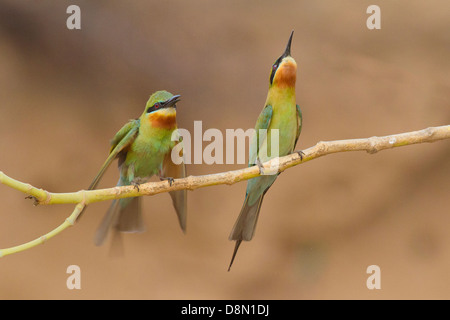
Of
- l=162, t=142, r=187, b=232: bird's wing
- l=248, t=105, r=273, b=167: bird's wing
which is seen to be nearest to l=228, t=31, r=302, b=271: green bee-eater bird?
l=248, t=105, r=273, b=167: bird's wing

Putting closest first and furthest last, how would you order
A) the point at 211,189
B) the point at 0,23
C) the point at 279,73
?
1. the point at 279,73
2. the point at 0,23
3. the point at 211,189

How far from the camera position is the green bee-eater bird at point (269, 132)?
5.60ft

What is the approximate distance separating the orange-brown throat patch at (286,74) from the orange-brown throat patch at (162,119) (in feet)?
1.26

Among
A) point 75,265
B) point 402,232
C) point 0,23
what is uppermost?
point 0,23

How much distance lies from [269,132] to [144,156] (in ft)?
1.53

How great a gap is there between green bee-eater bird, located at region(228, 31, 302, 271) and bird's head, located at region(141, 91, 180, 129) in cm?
33

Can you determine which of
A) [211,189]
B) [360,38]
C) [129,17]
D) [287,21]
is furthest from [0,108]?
[360,38]

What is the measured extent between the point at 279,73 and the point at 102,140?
60.2 inches

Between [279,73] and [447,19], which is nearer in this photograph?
[279,73]

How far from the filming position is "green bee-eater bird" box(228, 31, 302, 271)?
171 centimetres

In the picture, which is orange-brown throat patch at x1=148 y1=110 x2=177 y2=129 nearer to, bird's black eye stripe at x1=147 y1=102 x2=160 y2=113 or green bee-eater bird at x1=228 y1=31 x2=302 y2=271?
bird's black eye stripe at x1=147 y1=102 x2=160 y2=113

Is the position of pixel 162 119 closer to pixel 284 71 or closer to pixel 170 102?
pixel 170 102

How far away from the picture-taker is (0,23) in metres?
2.73

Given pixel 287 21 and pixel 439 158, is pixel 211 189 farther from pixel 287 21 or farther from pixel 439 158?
pixel 439 158
